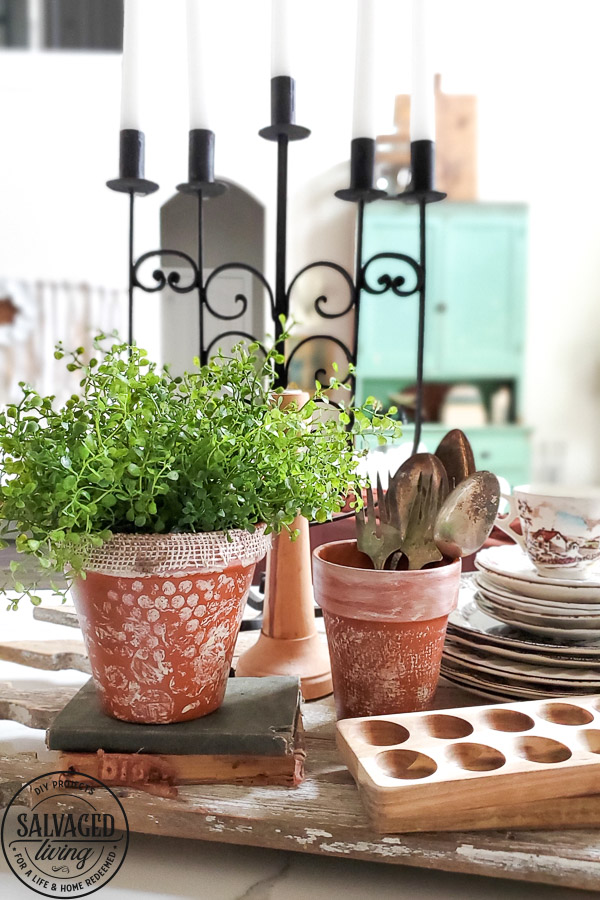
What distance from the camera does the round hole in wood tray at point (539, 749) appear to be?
0.45 metres

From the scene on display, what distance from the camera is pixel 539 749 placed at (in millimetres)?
459

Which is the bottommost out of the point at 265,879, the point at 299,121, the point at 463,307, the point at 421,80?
the point at 265,879

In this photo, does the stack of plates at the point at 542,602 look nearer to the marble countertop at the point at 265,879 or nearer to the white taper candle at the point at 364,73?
the marble countertop at the point at 265,879

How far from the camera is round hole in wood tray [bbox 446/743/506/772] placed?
0.44m

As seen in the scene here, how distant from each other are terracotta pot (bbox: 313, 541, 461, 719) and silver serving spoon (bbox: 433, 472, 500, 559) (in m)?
0.03

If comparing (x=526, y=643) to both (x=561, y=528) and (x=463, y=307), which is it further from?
(x=463, y=307)

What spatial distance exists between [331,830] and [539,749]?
0.47 ft

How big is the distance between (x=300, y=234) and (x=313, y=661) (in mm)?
3818

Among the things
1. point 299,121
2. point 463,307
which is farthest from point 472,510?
point 299,121

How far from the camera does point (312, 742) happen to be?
1.72 feet

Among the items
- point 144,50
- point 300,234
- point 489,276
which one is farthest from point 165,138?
point 144,50

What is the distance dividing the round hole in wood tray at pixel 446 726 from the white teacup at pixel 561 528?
8.7 inches

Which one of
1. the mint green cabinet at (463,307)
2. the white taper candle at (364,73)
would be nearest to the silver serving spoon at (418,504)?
the white taper candle at (364,73)

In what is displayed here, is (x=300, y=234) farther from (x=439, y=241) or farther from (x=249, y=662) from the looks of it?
(x=249, y=662)
